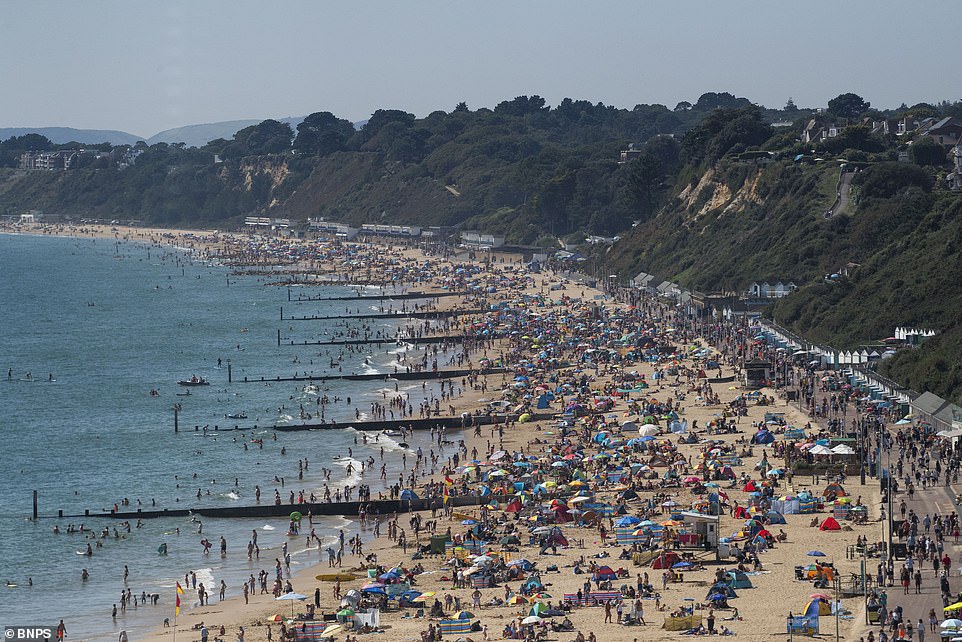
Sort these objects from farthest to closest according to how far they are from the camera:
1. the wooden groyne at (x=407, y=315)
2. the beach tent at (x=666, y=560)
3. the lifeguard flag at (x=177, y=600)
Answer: the wooden groyne at (x=407, y=315), the beach tent at (x=666, y=560), the lifeguard flag at (x=177, y=600)

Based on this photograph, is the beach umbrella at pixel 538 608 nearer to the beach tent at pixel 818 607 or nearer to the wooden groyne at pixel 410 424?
the beach tent at pixel 818 607

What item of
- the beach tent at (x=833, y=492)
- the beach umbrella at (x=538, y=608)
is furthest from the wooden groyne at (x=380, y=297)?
the beach umbrella at (x=538, y=608)

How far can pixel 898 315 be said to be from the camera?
69.2 m

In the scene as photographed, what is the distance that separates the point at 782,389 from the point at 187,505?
28.5 m

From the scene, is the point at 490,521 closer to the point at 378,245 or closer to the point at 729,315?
the point at 729,315

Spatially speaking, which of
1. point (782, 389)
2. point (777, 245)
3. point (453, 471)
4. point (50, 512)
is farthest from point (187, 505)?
point (777, 245)

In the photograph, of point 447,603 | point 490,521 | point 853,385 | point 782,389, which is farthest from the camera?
point 782,389

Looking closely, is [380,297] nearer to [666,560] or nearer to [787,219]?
[787,219]

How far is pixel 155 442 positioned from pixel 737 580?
3646 centimetres

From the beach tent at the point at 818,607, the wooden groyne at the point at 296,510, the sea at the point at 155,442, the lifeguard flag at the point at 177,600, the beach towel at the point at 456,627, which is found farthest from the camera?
the wooden groyne at the point at 296,510

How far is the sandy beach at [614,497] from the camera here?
3466 centimetres

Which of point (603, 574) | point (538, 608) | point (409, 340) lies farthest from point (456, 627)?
point (409, 340)

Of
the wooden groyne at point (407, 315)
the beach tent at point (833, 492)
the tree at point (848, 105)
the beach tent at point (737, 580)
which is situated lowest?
the beach tent at point (737, 580)

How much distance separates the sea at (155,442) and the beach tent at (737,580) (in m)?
14.5
